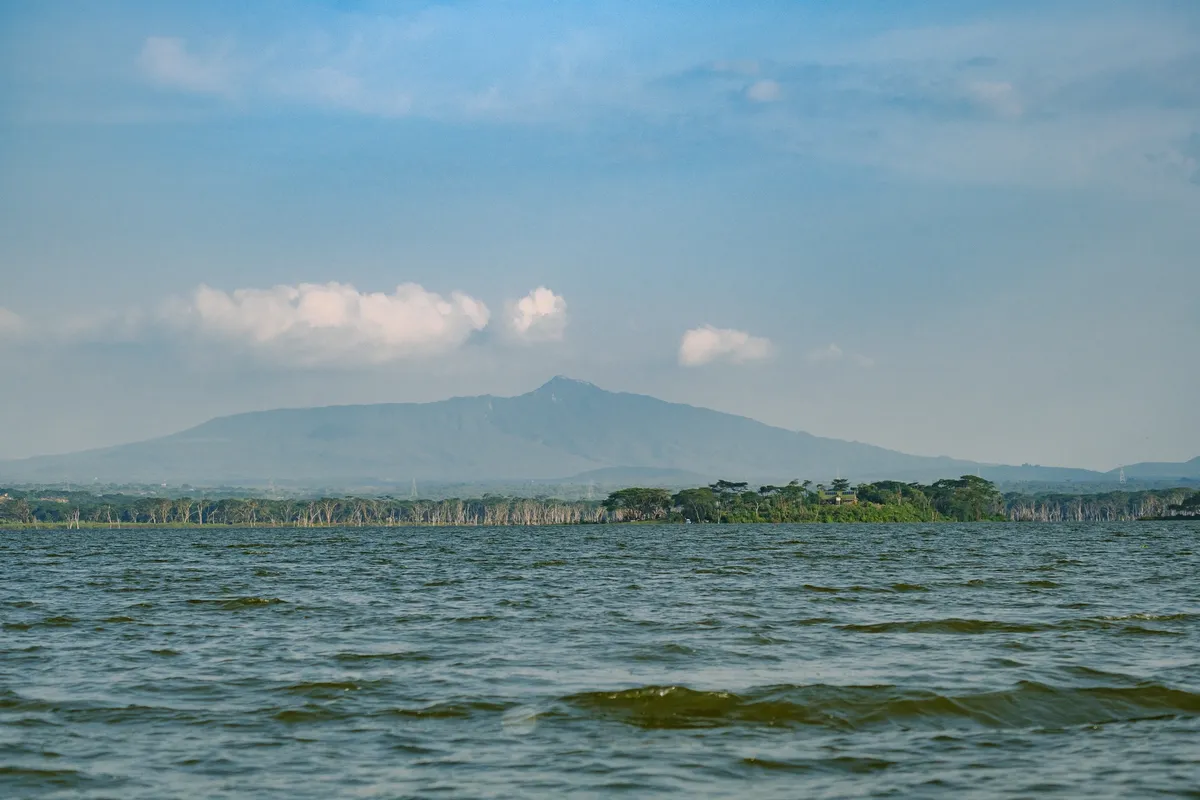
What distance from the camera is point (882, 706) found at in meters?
23.9

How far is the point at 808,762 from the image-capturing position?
64.4 ft

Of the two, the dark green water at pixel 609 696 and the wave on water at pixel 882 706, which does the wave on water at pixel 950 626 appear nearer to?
the dark green water at pixel 609 696

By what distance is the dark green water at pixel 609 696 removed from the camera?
1875 cm

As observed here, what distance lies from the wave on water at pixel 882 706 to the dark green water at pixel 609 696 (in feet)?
0.27

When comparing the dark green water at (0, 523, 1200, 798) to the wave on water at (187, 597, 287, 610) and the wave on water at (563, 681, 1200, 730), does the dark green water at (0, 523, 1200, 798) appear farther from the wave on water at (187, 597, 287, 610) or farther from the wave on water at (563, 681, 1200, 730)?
the wave on water at (187, 597, 287, 610)

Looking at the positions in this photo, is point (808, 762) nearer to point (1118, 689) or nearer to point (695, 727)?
point (695, 727)

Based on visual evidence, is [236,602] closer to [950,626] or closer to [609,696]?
[950,626]

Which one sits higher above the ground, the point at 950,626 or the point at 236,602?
the point at 950,626

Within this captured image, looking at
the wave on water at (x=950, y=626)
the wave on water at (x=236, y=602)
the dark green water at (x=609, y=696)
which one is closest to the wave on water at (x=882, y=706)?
the dark green water at (x=609, y=696)

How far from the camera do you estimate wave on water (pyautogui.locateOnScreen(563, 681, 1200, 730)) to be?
74.9 feet

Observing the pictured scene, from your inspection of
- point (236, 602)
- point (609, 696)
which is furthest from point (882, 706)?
point (236, 602)

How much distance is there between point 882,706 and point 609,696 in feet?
18.2

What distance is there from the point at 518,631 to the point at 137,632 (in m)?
12.6

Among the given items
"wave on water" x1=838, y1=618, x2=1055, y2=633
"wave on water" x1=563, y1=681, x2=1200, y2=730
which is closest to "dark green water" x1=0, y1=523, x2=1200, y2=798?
"wave on water" x1=563, y1=681, x2=1200, y2=730
